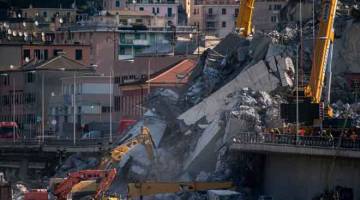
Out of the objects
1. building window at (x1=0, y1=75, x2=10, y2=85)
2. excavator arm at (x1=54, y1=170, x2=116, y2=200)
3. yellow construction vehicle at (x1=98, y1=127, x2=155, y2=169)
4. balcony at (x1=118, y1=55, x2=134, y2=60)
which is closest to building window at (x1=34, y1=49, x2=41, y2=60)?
building window at (x1=0, y1=75, x2=10, y2=85)

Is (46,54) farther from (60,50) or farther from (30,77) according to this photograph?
(30,77)

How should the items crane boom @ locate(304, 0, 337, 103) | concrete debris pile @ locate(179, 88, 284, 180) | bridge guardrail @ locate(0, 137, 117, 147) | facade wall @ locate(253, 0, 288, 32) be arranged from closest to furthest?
crane boom @ locate(304, 0, 337, 103) < concrete debris pile @ locate(179, 88, 284, 180) < bridge guardrail @ locate(0, 137, 117, 147) < facade wall @ locate(253, 0, 288, 32)

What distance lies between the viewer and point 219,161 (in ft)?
314

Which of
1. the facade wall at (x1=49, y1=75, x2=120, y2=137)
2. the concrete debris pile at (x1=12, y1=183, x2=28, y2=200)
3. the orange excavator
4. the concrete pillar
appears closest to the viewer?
the orange excavator

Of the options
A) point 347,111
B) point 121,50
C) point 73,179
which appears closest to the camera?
point 347,111

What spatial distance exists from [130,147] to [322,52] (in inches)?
664

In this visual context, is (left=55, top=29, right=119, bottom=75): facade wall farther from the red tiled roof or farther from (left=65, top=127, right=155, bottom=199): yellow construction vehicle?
(left=65, top=127, right=155, bottom=199): yellow construction vehicle

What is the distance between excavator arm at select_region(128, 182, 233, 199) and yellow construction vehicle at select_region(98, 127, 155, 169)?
10616 millimetres

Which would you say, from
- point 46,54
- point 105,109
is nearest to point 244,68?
point 105,109

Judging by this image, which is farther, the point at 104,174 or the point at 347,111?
the point at 104,174

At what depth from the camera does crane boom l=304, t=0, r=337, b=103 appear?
307 ft

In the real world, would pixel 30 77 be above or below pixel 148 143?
below

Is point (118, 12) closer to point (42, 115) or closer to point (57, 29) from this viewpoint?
point (57, 29)

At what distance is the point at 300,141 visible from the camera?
283 feet
